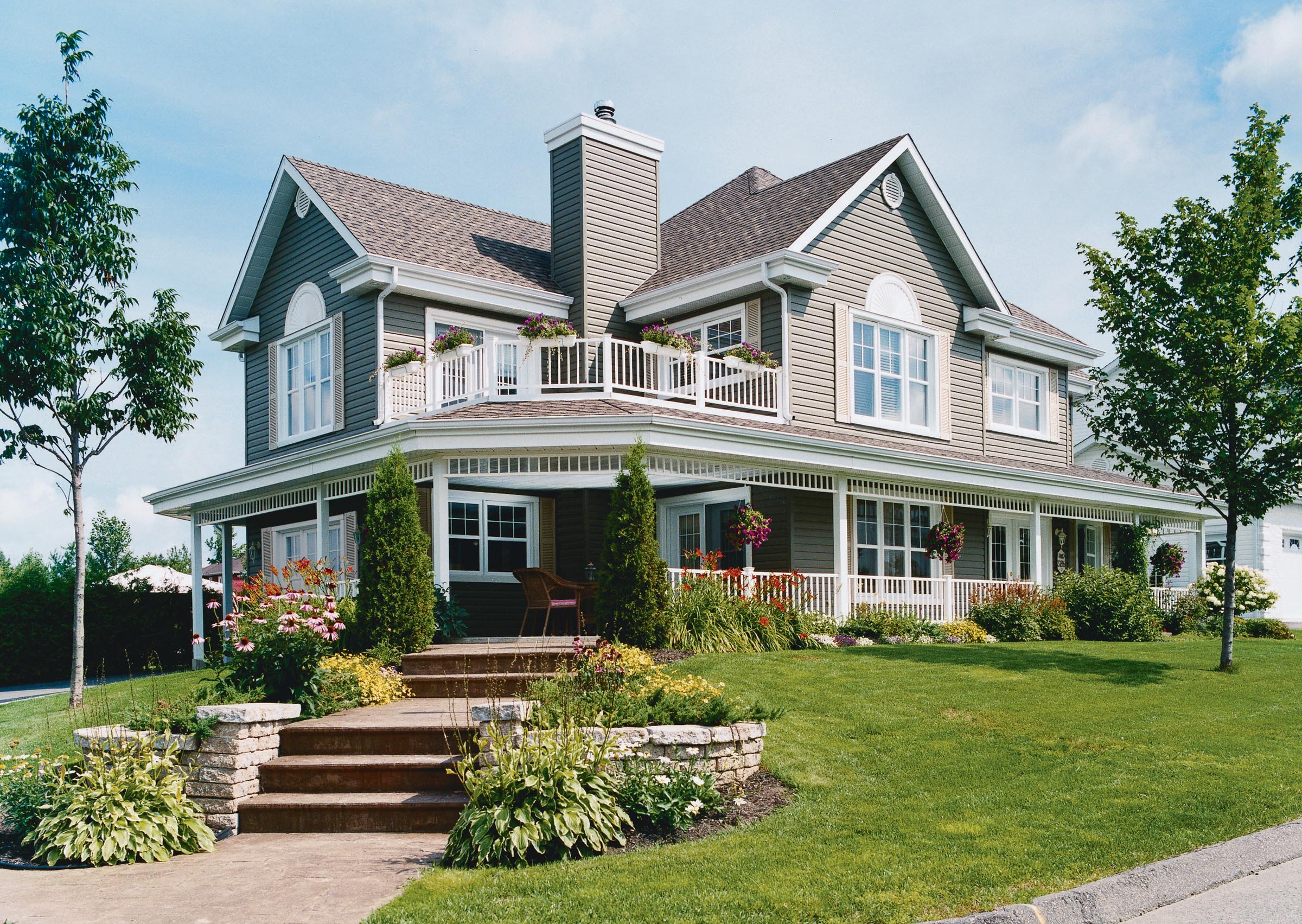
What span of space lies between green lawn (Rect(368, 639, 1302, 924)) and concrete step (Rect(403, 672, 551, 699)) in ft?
6.42

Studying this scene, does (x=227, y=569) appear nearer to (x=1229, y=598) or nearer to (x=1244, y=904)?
(x=1229, y=598)

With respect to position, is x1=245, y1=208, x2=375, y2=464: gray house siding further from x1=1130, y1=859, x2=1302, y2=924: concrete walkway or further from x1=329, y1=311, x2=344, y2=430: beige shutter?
x1=1130, y1=859, x2=1302, y2=924: concrete walkway

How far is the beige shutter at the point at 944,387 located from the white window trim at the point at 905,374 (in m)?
0.01

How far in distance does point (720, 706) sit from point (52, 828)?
4.76 meters

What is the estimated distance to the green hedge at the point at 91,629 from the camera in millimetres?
21172

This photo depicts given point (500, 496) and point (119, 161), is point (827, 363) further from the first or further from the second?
point (119, 161)

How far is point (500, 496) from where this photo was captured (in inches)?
699

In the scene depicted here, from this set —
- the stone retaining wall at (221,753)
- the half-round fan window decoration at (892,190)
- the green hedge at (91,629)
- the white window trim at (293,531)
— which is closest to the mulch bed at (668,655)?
the stone retaining wall at (221,753)

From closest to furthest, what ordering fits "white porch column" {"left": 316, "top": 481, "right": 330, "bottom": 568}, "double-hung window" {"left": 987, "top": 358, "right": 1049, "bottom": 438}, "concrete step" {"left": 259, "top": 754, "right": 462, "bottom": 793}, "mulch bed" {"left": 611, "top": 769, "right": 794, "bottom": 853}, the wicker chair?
1. "mulch bed" {"left": 611, "top": 769, "right": 794, "bottom": 853}
2. "concrete step" {"left": 259, "top": 754, "right": 462, "bottom": 793}
3. the wicker chair
4. "white porch column" {"left": 316, "top": 481, "right": 330, "bottom": 568}
5. "double-hung window" {"left": 987, "top": 358, "right": 1049, "bottom": 438}

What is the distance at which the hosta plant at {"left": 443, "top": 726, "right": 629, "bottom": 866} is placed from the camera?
675 centimetres

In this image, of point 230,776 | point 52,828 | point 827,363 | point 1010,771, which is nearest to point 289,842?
point 230,776

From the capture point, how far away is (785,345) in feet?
56.4

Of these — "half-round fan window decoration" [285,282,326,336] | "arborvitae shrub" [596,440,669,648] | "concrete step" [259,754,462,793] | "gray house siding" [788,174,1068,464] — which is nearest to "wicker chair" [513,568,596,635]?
"arborvitae shrub" [596,440,669,648]

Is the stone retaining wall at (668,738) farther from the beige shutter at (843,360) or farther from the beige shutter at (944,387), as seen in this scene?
the beige shutter at (944,387)
